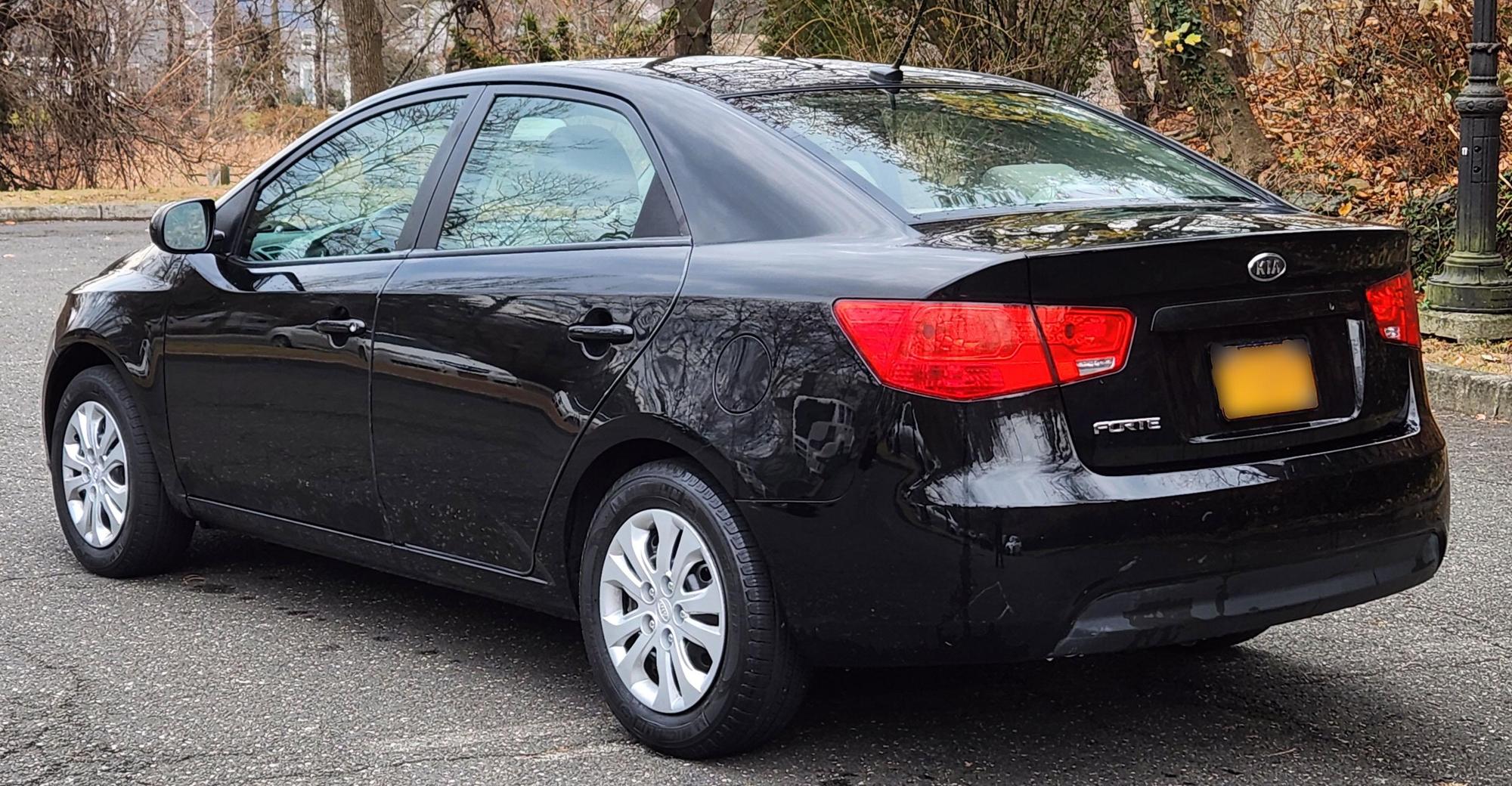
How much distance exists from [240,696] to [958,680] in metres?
1.76

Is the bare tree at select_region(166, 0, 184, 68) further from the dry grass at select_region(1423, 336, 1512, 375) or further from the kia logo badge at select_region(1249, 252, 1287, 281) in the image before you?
the kia logo badge at select_region(1249, 252, 1287, 281)

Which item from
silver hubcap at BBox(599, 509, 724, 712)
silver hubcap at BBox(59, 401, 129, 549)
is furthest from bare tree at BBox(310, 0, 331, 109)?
silver hubcap at BBox(599, 509, 724, 712)

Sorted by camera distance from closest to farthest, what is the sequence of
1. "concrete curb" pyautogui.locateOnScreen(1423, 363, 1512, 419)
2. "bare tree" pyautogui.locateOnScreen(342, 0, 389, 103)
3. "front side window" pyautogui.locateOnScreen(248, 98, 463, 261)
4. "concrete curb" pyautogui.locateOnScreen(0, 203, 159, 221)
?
"front side window" pyautogui.locateOnScreen(248, 98, 463, 261), "concrete curb" pyautogui.locateOnScreen(1423, 363, 1512, 419), "bare tree" pyautogui.locateOnScreen(342, 0, 389, 103), "concrete curb" pyautogui.locateOnScreen(0, 203, 159, 221)

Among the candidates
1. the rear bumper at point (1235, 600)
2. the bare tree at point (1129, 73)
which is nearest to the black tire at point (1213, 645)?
the rear bumper at point (1235, 600)

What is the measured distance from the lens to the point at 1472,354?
31.8 feet

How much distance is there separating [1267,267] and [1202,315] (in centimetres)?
20

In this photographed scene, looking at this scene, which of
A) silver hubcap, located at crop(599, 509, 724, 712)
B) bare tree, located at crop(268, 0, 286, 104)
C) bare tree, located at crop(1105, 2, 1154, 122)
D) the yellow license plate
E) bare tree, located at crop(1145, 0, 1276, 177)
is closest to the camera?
the yellow license plate

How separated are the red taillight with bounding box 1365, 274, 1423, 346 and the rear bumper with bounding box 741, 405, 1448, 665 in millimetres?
331

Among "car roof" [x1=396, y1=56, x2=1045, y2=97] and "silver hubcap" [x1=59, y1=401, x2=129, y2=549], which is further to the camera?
"silver hubcap" [x1=59, y1=401, x2=129, y2=549]

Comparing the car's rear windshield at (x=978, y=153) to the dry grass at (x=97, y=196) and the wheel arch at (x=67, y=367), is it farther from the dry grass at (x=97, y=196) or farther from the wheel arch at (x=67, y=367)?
the dry grass at (x=97, y=196)

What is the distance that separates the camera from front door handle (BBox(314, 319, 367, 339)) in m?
4.54

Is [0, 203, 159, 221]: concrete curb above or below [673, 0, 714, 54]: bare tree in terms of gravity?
below

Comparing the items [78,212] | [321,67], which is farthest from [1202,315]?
[321,67]

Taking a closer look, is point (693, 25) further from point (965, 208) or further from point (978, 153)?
point (965, 208)
